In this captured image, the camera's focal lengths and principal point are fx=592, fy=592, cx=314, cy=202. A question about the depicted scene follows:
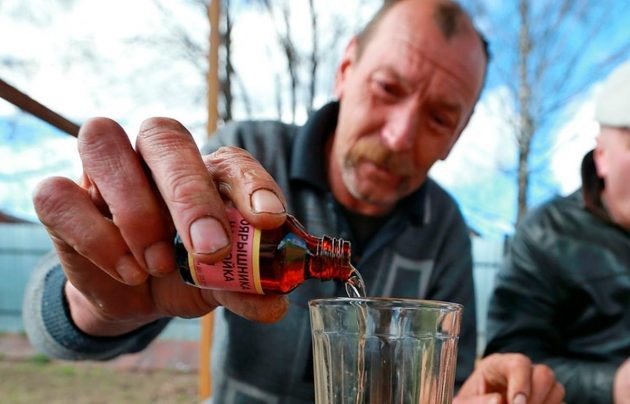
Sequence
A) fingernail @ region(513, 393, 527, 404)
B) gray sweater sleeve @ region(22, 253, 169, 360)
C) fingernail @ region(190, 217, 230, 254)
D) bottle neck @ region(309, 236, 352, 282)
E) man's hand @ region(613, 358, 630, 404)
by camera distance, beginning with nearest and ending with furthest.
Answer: fingernail @ region(190, 217, 230, 254), bottle neck @ region(309, 236, 352, 282), fingernail @ region(513, 393, 527, 404), gray sweater sleeve @ region(22, 253, 169, 360), man's hand @ region(613, 358, 630, 404)

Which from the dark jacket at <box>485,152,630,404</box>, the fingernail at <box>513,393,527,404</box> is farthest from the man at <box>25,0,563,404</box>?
the dark jacket at <box>485,152,630,404</box>

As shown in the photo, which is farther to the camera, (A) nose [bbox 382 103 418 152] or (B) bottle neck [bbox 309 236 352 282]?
(A) nose [bbox 382 103 418 152]

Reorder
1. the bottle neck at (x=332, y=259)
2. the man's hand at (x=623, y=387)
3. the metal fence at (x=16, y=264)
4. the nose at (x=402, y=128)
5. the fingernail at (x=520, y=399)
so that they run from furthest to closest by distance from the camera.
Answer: the metal fence at (x=16, y=264) < the nose at (x=402, y=128) < the man's hand at (x=623, y=387) < the fingernail at (x=520, y=399) < the bottle neck at (x=332, y=259)

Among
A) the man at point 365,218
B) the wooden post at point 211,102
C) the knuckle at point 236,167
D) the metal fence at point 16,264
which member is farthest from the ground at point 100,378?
the knuckle at point 236,167

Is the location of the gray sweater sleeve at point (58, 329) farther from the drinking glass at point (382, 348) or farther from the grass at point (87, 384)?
the grass at point (87, 384)

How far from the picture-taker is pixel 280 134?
130 cm

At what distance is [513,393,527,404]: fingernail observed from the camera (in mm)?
721

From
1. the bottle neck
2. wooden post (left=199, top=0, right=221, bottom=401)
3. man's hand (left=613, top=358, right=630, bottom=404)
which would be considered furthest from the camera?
wooden post (left=199, top=0, right=221, bottom=401)

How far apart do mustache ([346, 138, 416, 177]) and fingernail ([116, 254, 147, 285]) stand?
2.26 feet

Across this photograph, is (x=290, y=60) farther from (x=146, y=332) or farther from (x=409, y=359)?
(x=409, y=359)

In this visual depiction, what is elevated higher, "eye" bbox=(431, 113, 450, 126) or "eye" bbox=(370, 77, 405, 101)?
"eye" bbox=(370, 77, 405, 101)

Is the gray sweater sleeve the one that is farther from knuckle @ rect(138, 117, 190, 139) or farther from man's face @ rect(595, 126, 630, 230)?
man's face @ rect(595, 126, 630, 230)

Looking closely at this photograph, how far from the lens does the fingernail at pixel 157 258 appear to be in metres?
0.53

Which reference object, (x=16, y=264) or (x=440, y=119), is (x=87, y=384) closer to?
(x=16, y=264)
